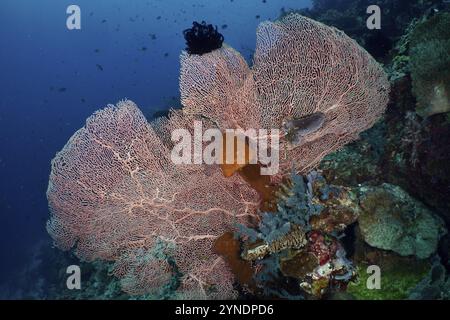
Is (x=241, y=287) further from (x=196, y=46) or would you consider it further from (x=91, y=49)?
(x=91, y=49)

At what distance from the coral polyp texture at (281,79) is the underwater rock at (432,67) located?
877 mm

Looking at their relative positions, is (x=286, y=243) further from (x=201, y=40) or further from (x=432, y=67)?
(x=432, y=67)

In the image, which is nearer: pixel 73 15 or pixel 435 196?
pixel 435 196

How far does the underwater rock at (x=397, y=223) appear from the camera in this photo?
4215 millimetres

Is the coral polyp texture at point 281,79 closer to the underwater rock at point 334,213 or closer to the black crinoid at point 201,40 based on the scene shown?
the black crinoid at point 201,40

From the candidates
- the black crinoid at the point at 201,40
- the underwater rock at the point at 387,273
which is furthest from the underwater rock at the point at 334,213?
the black crinoid at the point at 201,40

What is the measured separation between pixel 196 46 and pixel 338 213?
2.94 meters

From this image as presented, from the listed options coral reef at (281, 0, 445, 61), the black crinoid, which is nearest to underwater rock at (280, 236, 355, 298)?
the black crinoid

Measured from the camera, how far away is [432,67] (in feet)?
15.0

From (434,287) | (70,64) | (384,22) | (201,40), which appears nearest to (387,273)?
(434,287)

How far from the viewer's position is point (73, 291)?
33.5 ft

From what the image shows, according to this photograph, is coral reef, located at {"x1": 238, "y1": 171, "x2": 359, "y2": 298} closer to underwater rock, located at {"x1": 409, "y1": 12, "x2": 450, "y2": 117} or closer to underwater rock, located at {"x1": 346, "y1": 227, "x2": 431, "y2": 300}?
underwater rock, located at {"x1": 346, "y1": 227, "x2": 431, "y2": 300}
